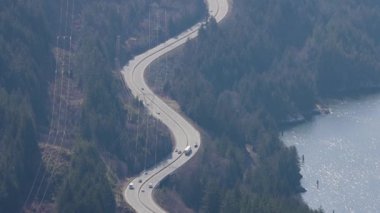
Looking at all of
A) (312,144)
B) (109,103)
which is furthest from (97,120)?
(312,144)

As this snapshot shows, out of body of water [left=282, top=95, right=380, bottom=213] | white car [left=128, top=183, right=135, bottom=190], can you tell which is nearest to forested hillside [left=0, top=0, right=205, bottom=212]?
white car [left=128, top=183, right=135, bottom=190]

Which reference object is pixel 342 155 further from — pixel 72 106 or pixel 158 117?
pixel 72 106

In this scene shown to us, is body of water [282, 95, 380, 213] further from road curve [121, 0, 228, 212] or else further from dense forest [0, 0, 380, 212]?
road curve [121, 0, 228, 212]

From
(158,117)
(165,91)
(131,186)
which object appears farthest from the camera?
(165,91)

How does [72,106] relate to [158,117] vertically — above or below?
above

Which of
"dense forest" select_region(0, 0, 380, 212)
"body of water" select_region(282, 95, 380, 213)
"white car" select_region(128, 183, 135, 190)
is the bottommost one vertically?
"body of water" select_region(282, 95, 380, 213)

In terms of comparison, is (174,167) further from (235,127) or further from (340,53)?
(340,53)

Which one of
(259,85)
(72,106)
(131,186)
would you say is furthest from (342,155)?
(72,106)
